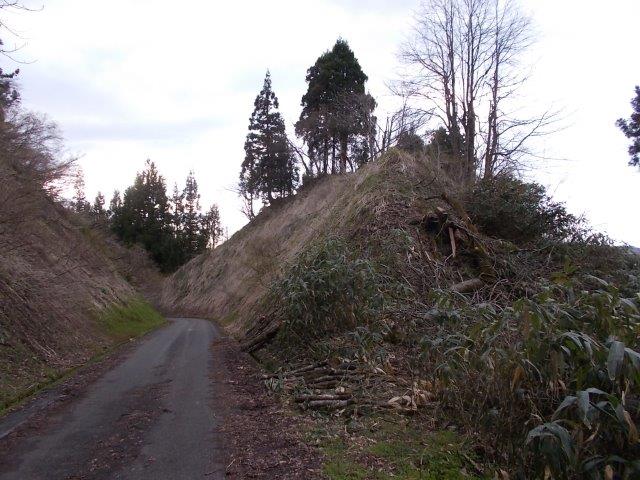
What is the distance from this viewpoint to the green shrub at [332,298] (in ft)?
34.4

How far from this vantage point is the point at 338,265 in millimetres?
10789

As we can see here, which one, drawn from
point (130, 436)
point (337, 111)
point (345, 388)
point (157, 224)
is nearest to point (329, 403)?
point (345, 388)

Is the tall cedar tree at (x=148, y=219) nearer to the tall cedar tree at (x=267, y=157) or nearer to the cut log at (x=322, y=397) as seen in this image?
the tall cedar tree at (x=267, y=157)

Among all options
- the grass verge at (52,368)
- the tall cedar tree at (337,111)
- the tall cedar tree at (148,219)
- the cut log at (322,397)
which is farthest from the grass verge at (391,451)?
the tall cedar tree at (148,219)

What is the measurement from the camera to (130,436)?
670cm

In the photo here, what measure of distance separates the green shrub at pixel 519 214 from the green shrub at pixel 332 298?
Result: 6.86m

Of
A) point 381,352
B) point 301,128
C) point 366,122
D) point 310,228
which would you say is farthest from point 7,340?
point 301,128

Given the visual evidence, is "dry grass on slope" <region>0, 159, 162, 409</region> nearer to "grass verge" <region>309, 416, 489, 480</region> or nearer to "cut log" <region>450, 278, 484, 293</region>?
"grass verge" <region>309, 416, 489, 480</region>

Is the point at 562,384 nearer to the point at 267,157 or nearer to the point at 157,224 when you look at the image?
the point at 267,157

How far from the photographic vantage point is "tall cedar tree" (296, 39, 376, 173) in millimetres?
33688

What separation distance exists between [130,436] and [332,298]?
16.6ft

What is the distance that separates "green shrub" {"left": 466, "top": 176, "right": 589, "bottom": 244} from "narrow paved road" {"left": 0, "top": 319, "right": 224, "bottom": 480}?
10.1 meters

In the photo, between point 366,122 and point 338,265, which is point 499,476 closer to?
point 338,265

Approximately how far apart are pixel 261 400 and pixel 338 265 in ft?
10.9
